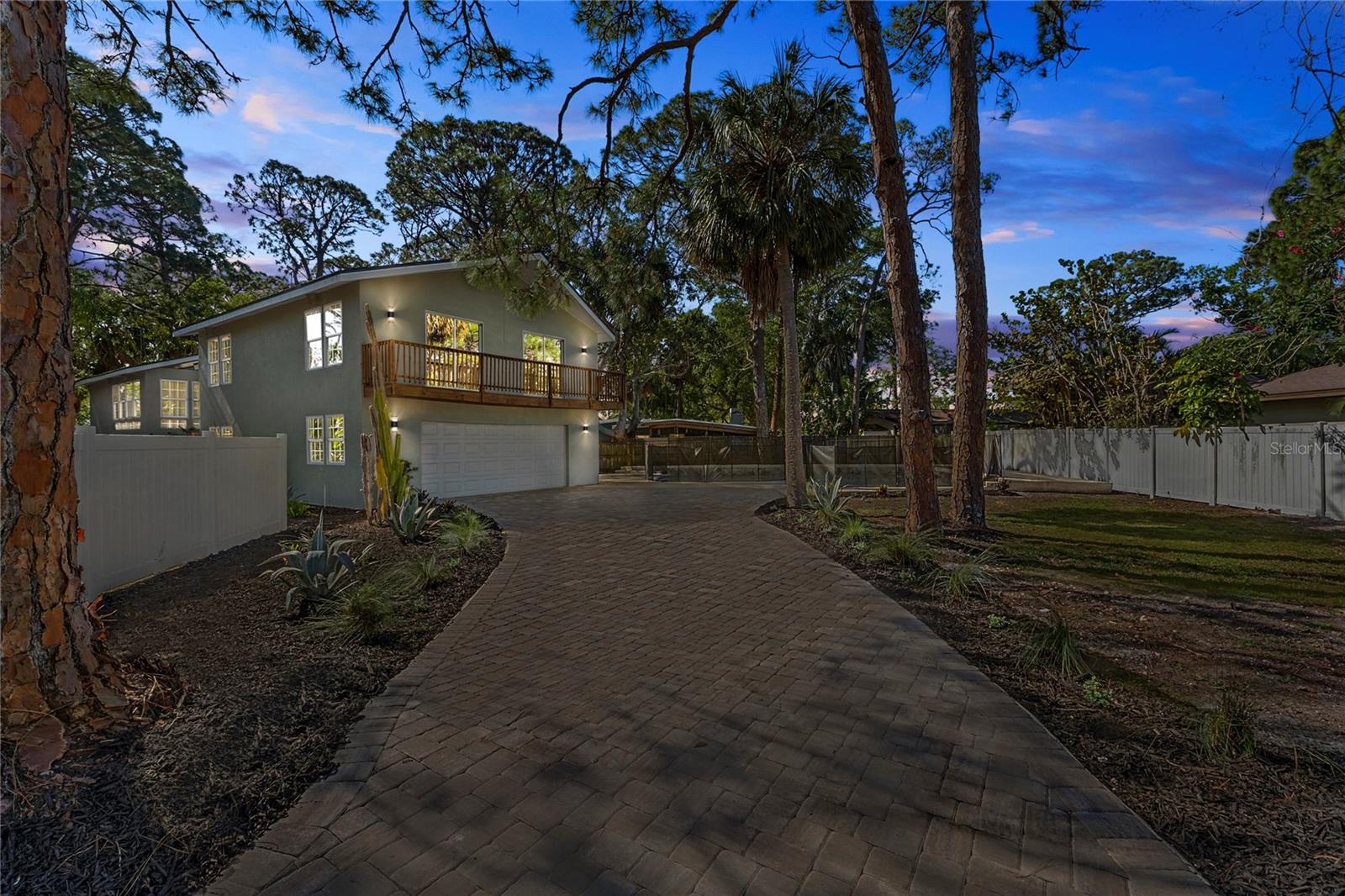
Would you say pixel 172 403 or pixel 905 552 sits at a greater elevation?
pixel 172 403

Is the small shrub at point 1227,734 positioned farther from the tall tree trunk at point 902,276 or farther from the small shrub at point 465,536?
the small shrub at point 465,536

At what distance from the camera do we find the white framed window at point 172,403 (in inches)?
786

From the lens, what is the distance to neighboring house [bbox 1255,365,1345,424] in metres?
16.4

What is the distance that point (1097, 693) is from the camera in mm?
3797

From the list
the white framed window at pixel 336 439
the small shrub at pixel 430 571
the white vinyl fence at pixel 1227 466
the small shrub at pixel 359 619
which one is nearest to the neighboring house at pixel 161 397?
the white framed window at pixel 336 439

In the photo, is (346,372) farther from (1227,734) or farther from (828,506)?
(1227,734)

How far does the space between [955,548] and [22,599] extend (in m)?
8.97

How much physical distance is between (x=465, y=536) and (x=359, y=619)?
3790mm

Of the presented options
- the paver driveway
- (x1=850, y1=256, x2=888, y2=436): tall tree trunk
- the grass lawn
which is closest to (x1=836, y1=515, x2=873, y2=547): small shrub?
the grass lawn

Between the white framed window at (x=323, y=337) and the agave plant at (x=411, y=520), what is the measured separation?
7.88 m

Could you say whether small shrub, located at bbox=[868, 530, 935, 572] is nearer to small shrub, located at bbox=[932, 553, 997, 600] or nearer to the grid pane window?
small shrub, located at bbox=[932, 553, 997, 600]

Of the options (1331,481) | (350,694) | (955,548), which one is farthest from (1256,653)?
(1331,481)

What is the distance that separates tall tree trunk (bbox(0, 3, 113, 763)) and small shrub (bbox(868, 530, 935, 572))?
722 centimetres

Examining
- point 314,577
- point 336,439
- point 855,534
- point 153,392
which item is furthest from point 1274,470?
point 153,392
